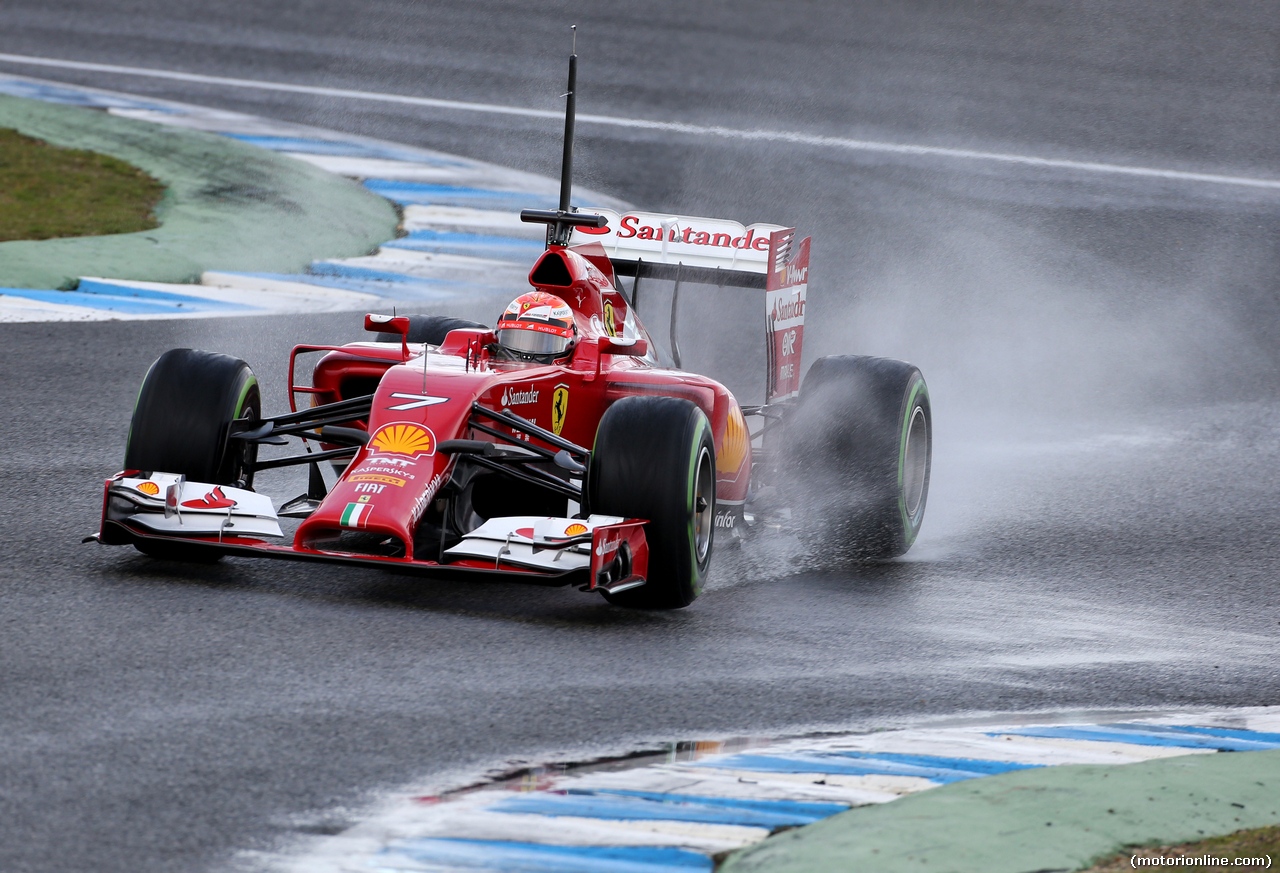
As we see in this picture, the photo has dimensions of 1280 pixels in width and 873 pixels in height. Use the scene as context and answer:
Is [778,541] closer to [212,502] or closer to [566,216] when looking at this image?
[566,216]

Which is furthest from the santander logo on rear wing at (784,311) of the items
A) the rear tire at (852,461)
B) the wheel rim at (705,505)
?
the wheel rim at (705,505)

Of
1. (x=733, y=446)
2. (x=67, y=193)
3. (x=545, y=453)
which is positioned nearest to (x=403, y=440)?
(x=545, y=453)

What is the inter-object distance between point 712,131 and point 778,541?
11129mm

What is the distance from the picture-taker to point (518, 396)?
272 inches

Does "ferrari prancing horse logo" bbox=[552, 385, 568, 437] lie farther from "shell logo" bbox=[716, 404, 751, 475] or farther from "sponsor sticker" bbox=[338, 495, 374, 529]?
"sponsor sticker" bbox=[338, 495, 374, 529]

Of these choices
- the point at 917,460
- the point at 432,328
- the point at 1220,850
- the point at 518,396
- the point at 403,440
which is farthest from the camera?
the point at 432,328

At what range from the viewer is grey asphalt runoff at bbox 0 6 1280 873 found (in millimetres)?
4996

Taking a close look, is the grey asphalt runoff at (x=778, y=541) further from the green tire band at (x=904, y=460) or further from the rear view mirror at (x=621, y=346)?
the rear view mirror at (x=621, y=346)

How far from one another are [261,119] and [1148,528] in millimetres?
11261

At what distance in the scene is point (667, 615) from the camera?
21.3 ft

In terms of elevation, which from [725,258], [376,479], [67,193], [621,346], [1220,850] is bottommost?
[1220,850]

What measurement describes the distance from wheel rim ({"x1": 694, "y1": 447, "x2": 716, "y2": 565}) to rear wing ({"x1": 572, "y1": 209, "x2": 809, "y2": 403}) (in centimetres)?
160

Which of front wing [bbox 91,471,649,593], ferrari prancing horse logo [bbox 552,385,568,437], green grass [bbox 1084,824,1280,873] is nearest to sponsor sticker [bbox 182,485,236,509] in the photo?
front wing [bbox 91,471,649,593]

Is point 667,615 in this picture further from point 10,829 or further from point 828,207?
point 828,207
